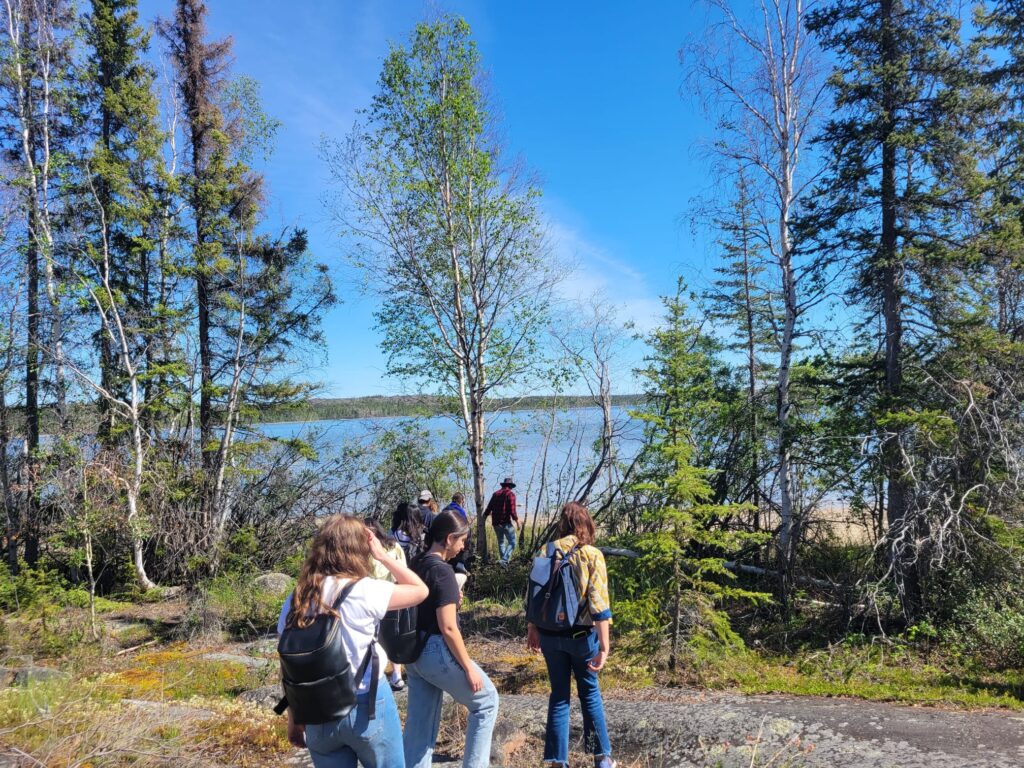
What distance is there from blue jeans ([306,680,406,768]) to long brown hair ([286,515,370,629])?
1.40 feet

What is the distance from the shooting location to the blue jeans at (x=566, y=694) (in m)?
3.73

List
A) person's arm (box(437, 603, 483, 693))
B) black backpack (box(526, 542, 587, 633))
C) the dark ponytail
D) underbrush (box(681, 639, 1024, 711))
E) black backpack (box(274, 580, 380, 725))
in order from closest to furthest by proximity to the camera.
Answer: black backpack (box(274, 580, 380, 725))
person's arm (box(437, 603, 483, 693))
the dark ponytail
black backpack (box(526, 542, 587, 633))
underbrush (box(681, 639, 1024, 711))

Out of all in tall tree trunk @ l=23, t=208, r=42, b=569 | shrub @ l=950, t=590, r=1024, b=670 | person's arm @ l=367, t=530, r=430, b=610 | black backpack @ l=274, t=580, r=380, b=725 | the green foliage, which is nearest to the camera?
black backpack @ l=274, t=580, r=380, b=725

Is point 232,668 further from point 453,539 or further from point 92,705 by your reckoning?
point 453,539

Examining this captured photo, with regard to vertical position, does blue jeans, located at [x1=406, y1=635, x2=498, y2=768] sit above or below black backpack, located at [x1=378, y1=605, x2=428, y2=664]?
below

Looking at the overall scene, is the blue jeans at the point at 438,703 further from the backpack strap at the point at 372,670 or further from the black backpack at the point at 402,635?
the backpack strap at the point at 372,670

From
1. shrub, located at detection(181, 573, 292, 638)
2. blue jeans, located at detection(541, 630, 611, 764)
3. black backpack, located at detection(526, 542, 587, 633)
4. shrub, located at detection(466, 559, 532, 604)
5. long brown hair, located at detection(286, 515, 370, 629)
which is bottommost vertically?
shrub, located at detection(181, 573, 292, 638)

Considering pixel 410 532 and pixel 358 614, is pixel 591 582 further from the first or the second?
pixel 410 532

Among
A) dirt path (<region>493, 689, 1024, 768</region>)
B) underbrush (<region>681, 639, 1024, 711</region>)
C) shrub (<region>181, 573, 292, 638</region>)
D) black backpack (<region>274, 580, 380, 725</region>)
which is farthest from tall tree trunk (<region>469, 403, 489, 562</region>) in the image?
black backpack (<region>274, 580, 380, 725</region>)

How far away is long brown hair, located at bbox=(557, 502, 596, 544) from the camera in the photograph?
Result: 392 centimetres

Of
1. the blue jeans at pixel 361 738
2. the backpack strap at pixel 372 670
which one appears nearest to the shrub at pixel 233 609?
the blue jeans at pixel 361 738

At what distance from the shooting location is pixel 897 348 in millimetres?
8023

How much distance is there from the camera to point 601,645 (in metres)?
3.72

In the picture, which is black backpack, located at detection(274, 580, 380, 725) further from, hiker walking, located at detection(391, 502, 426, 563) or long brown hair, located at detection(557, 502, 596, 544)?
hiker walking, located at detection(391, 502, 426, 563)
